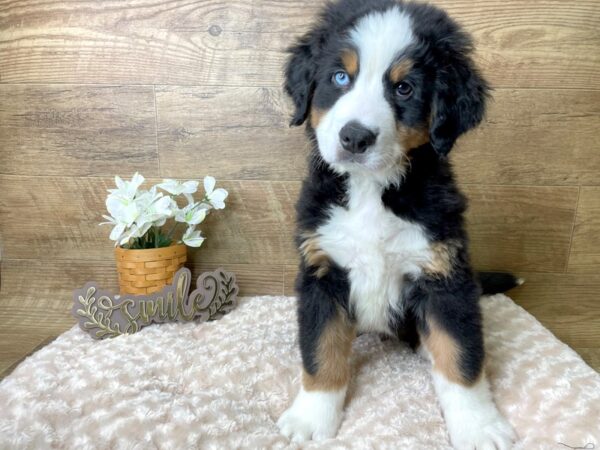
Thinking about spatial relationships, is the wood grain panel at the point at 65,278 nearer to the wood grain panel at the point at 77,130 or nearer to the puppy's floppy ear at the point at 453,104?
the wood grain panel at the point at 77,130

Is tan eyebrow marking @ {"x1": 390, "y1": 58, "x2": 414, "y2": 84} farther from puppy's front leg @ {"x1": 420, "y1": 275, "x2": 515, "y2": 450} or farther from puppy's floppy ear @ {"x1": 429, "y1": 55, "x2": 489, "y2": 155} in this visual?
puppy's front leg @ {"x1": 420, "y1": 275, "x2": 515, "y2": 450}

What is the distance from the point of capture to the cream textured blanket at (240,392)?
120cm

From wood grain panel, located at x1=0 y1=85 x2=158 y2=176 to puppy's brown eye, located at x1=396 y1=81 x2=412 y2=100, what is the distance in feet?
4.06

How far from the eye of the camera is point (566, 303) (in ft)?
7.20

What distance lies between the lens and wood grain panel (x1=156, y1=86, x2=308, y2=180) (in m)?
2.04

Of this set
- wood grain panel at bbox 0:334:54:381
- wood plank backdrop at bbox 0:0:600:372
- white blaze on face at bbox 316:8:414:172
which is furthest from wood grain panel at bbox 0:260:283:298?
white blaze on face at bbox 316:8:414:172

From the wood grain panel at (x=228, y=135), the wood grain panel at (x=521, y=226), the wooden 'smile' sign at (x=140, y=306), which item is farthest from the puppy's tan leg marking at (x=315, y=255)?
the wood grain panel at (x=521, y=226)

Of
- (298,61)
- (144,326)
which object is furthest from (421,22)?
(144,326)

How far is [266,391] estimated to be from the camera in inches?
58.9

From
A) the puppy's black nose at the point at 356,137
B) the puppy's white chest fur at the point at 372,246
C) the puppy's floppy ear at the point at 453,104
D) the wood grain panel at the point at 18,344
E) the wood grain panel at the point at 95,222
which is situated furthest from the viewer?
the wood grain panel at the point at 95,222

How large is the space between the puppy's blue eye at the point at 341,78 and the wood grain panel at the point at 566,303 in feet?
4.62

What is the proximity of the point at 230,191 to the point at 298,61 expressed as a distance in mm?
895

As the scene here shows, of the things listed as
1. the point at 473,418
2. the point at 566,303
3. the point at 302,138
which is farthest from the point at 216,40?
the point at 566,303

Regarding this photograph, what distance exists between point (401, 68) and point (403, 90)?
6cm
